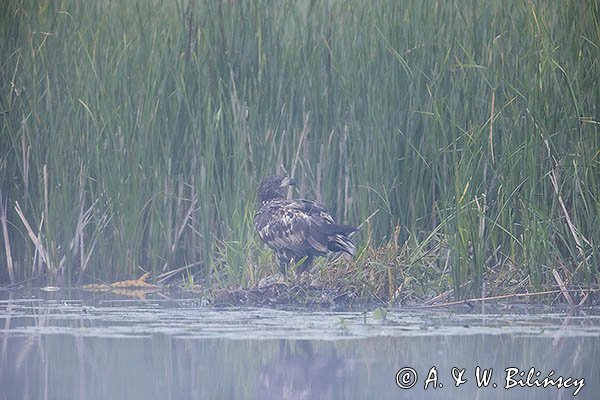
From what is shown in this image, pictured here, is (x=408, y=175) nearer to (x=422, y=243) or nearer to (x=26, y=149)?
(x=422, y=243)

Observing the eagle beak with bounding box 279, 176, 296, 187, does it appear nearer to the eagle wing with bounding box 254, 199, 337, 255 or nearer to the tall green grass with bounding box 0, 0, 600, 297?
the eagle wing with bounding box 254, 199, 337, 255

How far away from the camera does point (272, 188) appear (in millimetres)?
9148

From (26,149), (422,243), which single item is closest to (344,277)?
(422,243)

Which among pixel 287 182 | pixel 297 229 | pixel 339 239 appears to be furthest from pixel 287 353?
pixel 287 182

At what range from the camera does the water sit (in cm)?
573

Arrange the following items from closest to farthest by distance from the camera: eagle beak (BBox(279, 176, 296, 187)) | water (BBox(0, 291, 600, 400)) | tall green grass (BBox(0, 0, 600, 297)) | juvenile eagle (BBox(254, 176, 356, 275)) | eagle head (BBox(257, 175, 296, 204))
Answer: water (BBox(0, 291, 600, 400)), tall green grass (BBox(0, 0, 600, 297)), juvenile eagle (BBox(254, 176, 356, 275)), eagle beak (BBox(279, 176, 296, 187)), eagle head (BBox(257, 175, 296, 204))

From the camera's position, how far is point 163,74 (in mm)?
9531

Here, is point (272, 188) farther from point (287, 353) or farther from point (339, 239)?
point (287, 353)

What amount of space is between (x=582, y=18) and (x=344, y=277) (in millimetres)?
2277

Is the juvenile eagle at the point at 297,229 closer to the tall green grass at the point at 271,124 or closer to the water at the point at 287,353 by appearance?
the tall green grass at the point at 271,124

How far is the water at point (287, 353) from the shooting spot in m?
5.73

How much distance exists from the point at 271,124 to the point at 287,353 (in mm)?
3120

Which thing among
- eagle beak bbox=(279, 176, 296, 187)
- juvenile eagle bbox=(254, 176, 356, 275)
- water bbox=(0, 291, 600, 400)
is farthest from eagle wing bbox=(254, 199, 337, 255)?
water bbox=(0, 291, 600, 400)

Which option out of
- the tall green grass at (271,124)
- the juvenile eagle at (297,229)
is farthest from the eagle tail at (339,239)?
the tall green grass at (271,124)
